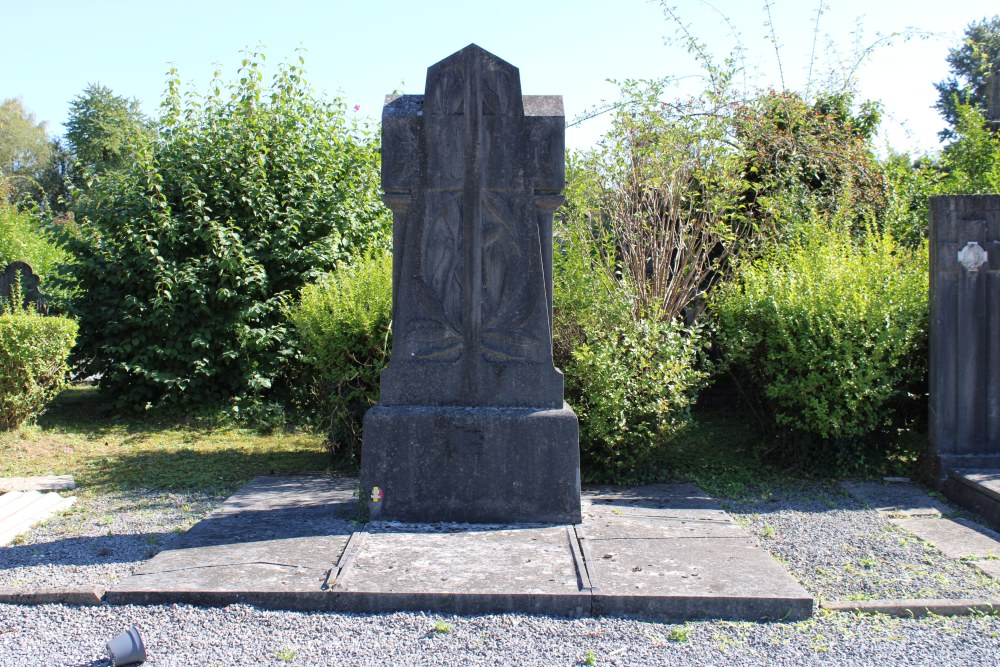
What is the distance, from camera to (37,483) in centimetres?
602

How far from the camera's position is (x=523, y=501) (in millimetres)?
4547

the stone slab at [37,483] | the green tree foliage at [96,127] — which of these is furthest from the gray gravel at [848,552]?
the green tree foliage at [96,127]

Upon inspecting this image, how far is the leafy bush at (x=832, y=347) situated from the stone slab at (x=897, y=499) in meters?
0.31

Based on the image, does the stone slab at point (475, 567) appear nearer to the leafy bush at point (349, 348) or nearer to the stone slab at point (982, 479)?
the leafy bush at point (349, 348)

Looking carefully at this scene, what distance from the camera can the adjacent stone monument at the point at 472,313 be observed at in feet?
14.9

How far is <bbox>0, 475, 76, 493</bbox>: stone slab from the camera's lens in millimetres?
5922

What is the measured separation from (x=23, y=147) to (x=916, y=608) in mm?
43453

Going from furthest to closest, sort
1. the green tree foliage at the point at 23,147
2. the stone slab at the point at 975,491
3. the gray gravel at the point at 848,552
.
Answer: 1. the green tree foliage at the point at 23,147
2. the stone slab at the point at 975,491
3. the gray gravel at the point at 848,552

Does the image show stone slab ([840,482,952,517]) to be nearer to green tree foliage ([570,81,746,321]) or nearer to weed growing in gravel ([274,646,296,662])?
green tree foliage ([570,81,746,321])

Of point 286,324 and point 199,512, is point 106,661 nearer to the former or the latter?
point 199,512

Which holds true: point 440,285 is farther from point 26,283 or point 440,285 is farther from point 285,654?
point 26,283

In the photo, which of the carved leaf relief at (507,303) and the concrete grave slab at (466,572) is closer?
the concrete grave slab at (466,572)

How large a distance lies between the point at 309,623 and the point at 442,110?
8.90ft

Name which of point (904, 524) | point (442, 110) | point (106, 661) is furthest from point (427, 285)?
point (904, 524)
